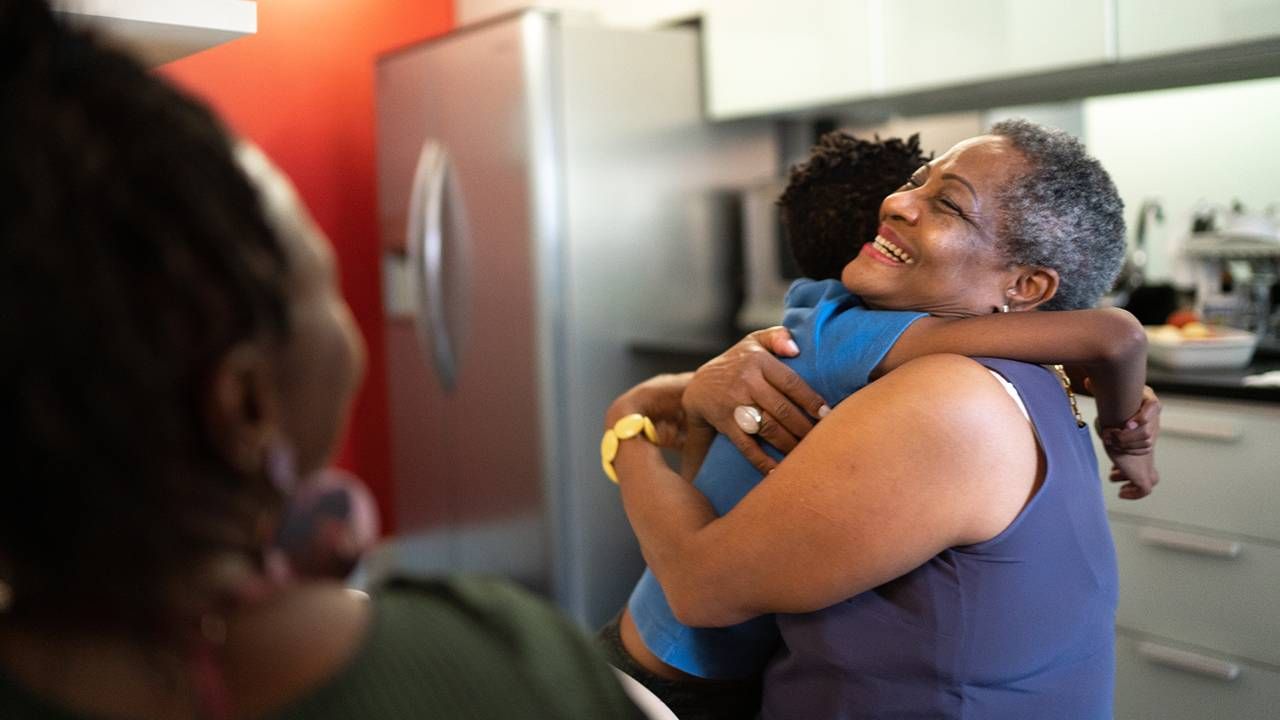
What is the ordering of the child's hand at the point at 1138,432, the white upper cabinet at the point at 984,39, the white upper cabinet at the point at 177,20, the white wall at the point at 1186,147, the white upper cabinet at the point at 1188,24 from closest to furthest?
the white upper cabinet at the point at 177,20 → the child's hand at the point at 1138,432 → the white upper cabinet at the point at 1188,24 → the white upper cabinet at the point at 984,39 → the white wall at the point at 1186,147

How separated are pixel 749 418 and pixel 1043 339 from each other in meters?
0.31

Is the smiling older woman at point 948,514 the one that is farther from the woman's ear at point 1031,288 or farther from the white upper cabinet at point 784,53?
the white upper cabinet at point 784,53

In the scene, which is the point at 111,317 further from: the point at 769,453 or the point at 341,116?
the point at 341,116

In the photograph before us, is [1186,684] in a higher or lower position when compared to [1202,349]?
lower

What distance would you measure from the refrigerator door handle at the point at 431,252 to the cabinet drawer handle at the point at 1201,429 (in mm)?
2089

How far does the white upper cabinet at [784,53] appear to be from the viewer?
318 cm

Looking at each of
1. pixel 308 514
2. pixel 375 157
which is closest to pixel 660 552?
pixel 308 514

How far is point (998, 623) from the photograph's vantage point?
1.11 metres

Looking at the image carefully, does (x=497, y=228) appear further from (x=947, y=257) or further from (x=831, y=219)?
(x=947, y=257)

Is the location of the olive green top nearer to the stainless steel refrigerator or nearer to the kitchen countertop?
the kitchen countertop

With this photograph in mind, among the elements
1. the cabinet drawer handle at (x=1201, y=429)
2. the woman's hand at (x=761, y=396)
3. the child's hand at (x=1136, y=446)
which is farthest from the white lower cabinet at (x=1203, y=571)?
the woman's hand at (x=761, y=396)

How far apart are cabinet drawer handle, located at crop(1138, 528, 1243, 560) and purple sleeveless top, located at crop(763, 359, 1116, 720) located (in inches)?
49.3

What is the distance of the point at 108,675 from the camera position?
1.92 feet

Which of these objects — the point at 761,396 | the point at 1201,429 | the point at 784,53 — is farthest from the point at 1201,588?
the point at 784,53
